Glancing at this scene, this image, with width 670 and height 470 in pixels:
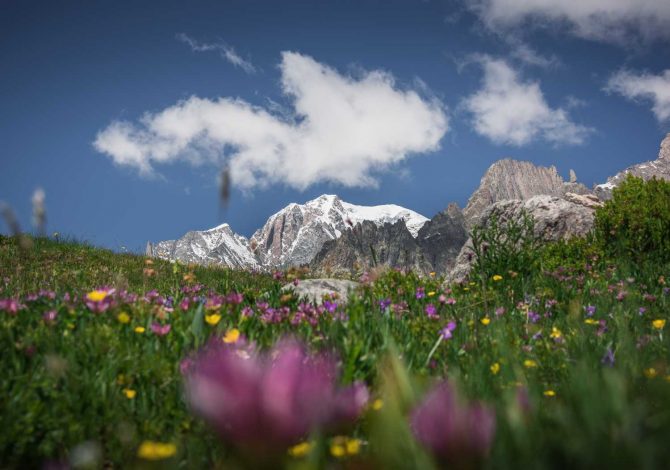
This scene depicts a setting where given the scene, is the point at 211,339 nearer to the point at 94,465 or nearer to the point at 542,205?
the point at 94,465

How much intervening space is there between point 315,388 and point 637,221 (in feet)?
37.0

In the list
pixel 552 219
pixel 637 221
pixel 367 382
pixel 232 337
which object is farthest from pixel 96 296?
pixel 552 219

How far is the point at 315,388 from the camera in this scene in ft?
2.27

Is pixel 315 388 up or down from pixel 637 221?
down

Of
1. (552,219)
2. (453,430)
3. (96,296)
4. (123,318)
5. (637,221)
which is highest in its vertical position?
(552,219)

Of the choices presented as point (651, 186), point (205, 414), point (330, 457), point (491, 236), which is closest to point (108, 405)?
point (330, 457)

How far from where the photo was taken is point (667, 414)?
120cm

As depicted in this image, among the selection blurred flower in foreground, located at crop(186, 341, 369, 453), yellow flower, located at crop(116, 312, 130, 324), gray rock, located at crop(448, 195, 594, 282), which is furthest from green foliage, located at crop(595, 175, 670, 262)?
blurred flower in foreground, located at crop(186, 341, 369, 453)

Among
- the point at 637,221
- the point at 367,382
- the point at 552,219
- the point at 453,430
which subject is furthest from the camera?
the point at 552,219

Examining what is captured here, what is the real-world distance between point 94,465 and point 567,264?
9663 millimetres

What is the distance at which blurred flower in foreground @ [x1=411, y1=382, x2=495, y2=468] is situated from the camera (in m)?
0.75

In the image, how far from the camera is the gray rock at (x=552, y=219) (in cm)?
1209

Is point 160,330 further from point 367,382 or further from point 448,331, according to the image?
point 448,331

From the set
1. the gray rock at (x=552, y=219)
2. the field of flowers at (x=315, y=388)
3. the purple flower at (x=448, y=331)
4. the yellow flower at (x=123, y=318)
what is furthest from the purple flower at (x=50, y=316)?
the gray rock at (x=552, y=219)
